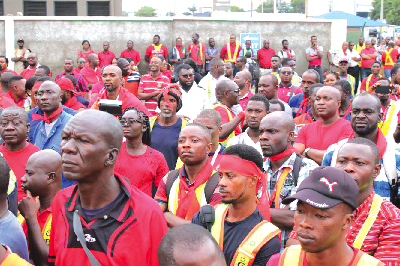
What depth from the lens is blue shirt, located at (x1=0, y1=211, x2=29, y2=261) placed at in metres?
3.06

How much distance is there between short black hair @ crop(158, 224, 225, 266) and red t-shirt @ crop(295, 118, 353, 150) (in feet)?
12.1

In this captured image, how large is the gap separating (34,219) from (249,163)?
1786 millimetres

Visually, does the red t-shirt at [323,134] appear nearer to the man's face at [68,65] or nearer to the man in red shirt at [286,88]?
the man in red shirt at [286,88]

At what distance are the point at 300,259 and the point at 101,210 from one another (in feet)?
3.83

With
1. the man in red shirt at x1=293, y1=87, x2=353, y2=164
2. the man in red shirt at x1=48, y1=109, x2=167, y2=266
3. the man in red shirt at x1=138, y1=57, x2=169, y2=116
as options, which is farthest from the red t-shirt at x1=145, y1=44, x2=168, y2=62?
the man in red shirt at x1=48, y1=109, x2=167, y2=266

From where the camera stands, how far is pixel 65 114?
647 centimetres

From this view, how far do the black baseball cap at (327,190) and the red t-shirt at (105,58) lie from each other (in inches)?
632

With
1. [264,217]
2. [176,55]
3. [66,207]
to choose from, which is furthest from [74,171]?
[176,55]

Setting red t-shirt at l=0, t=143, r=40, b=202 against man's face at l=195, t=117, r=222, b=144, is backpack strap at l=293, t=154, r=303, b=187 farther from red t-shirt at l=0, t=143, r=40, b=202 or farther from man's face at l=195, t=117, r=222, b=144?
red t-shirt at l=0, t=143, r=40, b=202

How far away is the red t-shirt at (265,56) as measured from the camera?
751 inches

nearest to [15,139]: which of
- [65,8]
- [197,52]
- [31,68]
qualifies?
[31,68]

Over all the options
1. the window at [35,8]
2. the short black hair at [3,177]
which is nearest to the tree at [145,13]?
the window at [35,8]

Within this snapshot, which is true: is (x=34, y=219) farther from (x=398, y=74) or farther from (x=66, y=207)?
(x=398, y=74)

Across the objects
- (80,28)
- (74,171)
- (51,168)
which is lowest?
(51,168)
